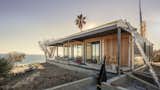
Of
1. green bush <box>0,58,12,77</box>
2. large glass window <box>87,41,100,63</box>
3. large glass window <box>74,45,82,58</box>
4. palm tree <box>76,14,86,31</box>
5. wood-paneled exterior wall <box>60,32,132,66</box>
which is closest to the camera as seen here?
green bush <box>0,58,12,77</box>

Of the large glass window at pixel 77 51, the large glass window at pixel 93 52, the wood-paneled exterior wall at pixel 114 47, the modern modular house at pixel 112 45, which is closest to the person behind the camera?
the modern modular house at pixel 112 45

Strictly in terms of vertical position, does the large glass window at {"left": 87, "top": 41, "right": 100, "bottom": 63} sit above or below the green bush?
above

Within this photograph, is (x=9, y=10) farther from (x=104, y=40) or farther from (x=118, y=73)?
(x=118, y=73)

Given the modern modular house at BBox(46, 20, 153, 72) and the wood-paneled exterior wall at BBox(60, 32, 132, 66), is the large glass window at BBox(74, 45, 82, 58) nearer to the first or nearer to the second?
the modern modular house at BBox(46, 20, 153, 72)

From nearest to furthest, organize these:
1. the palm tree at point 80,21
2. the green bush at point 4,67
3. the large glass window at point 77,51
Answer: the green bush at point 4,67
the large glass window at point 77,51
the palm tree at point 80,21

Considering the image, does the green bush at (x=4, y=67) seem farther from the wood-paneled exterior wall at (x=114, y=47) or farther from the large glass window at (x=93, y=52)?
the wood-paneled exterior wall at (x=114, y=47)

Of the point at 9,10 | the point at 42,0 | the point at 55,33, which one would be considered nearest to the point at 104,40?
the point at 42,0

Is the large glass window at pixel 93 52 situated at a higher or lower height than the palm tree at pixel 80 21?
lower

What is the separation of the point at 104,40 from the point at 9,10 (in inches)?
381

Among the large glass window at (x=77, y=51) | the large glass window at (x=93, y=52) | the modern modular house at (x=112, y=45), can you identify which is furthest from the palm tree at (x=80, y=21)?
the large glass window at (x=93, y=52)

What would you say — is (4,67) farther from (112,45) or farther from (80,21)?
(80,21)

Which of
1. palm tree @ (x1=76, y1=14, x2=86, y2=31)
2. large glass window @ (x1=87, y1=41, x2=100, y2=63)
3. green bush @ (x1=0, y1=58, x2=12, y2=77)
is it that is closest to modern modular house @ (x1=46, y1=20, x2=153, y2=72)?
large glass window @ (x1=87, y1=41, x2=100, y2=63)

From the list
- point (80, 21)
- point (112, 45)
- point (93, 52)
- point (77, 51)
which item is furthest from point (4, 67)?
point (80, 21)

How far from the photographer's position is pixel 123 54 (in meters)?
11.0
